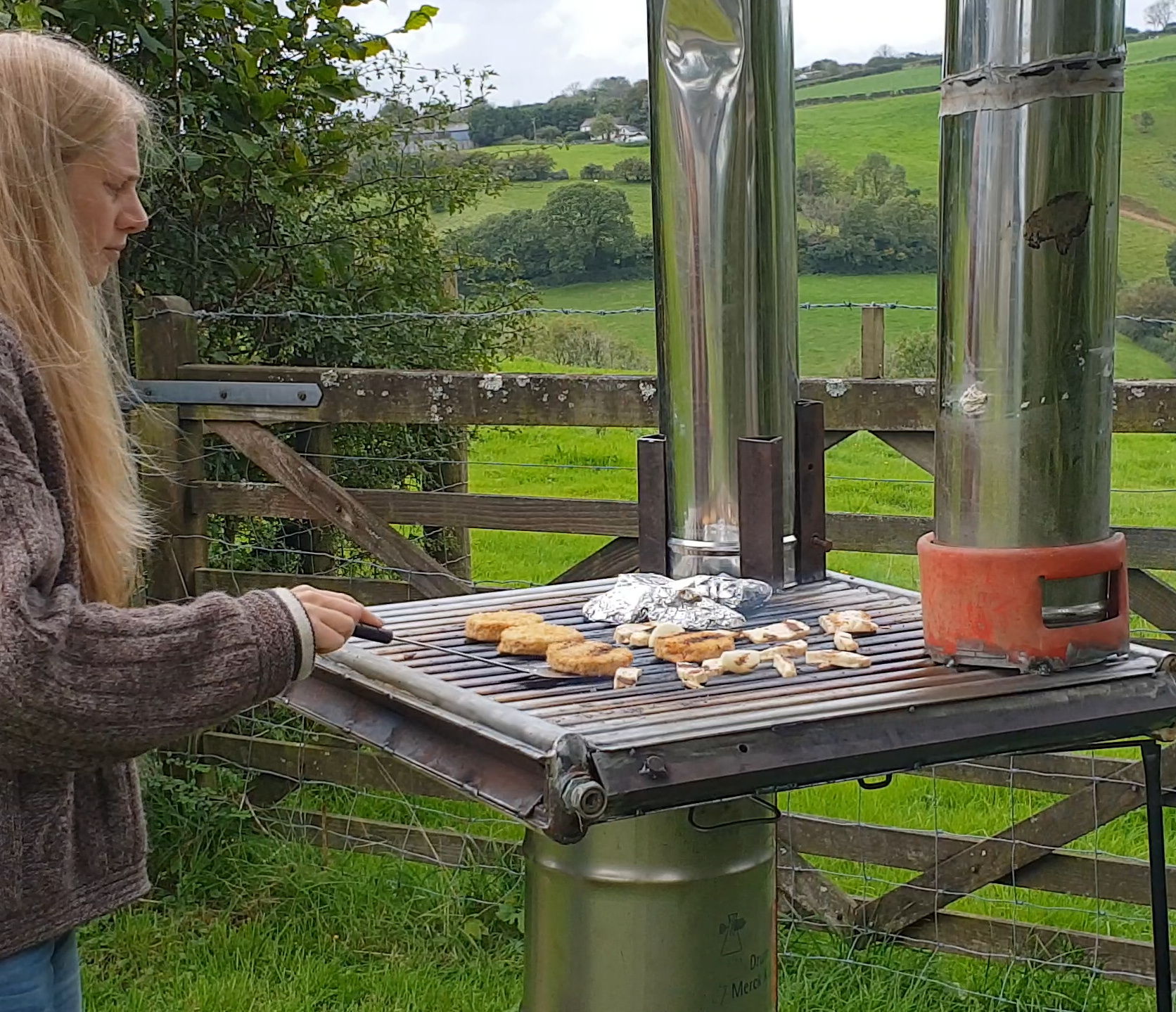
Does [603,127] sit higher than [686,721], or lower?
higher

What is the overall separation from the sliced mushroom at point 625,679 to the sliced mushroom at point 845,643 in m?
0.33

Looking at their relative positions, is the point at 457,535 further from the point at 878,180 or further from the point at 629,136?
the point at 878,180

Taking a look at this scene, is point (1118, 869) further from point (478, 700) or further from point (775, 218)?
point (478, 700)

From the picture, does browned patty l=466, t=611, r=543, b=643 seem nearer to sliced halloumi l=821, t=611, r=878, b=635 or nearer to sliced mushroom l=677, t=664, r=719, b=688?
sliced mushroom l=677, t=664, r=719, b=688

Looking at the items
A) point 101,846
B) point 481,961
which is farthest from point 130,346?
point 101,846

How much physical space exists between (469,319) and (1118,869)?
111 inches

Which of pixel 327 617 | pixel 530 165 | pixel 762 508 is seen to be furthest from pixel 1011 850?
pixel 530 165

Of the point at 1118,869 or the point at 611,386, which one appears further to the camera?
the point at 611,386

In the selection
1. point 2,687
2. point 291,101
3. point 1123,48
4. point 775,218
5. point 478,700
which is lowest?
point 478,700

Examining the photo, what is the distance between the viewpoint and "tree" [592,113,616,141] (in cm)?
674

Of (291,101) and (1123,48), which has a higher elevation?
(291,101)

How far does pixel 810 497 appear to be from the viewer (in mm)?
2678

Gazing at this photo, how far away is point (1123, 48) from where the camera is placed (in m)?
1.94

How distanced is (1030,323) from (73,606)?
4.28ft
